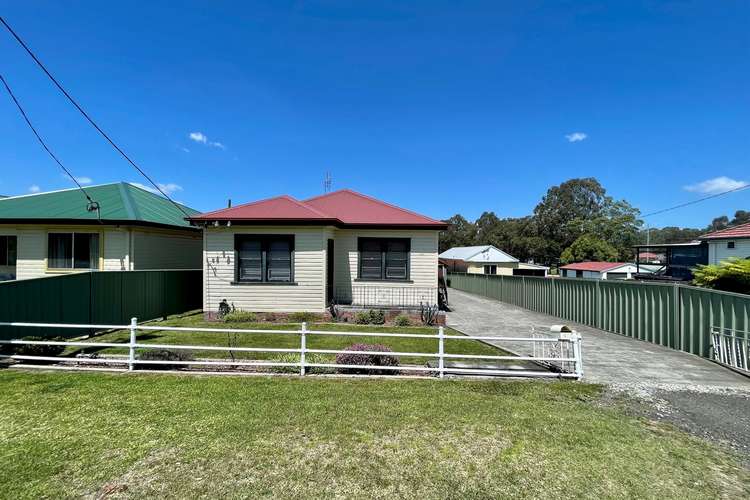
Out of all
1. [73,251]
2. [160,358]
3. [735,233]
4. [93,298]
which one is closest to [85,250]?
[73,251]

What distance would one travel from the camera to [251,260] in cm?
1216

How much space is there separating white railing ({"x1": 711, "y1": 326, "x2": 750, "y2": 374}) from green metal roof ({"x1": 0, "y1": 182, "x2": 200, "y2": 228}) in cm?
1633

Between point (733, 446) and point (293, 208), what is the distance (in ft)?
37.2

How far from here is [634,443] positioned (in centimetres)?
391

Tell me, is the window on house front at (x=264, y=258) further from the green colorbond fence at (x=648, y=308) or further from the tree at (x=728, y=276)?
the tree at (x=728, y=276)

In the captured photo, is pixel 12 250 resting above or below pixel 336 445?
above

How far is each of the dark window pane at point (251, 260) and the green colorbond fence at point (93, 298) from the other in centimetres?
282

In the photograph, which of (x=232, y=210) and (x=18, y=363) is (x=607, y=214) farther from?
(x=18, y=363)

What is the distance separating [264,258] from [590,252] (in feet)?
191

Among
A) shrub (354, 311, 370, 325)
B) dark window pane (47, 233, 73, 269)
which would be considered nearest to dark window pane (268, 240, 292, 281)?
shrub (354, 311, 370, 325)

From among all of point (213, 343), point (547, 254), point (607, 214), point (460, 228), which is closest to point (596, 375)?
point (213, 343)

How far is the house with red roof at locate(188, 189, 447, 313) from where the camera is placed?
11.9m

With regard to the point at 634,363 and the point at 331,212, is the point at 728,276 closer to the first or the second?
the point at 634,363

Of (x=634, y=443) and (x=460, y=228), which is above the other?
(x=460, y=228)
